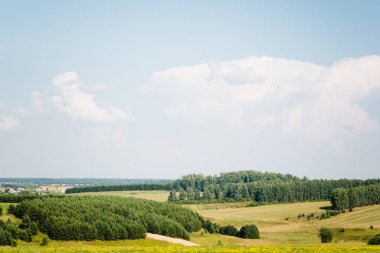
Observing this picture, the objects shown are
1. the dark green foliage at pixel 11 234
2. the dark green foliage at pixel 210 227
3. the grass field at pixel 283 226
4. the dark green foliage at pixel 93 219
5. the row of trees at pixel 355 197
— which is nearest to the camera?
the dark green foliage at pixel 11 234

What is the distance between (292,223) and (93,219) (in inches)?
3023

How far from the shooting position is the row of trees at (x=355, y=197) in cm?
16388

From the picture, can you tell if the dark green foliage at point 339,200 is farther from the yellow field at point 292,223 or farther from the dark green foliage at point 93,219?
the dark green foliage at point 93,219

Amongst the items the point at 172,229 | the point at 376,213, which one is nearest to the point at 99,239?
the point at 172,229

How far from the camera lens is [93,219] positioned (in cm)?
8319

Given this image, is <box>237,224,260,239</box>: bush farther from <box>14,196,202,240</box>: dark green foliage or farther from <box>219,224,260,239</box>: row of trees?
<box>14,196,202,240</box>: dark green foliage

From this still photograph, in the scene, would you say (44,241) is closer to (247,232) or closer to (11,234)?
(11,234)

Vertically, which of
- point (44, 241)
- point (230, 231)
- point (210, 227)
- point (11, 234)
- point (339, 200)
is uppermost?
point (11, 234)

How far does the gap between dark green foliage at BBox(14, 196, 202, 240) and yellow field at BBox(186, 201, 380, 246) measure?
9.47m

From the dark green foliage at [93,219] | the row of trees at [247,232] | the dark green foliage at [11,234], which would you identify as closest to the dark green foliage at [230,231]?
the row of trees at [247,232]

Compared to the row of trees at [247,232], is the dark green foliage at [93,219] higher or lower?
higher

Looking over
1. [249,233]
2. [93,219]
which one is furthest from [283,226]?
[93,219]

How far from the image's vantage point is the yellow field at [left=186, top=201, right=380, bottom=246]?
338 feet

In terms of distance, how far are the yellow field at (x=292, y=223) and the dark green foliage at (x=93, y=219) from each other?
947 centimetres
